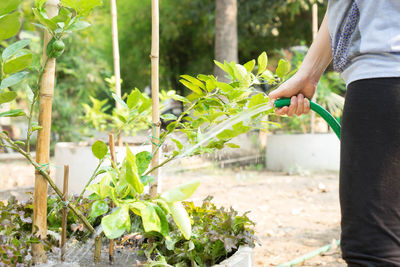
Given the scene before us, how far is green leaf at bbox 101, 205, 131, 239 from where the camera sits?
90 centimetres

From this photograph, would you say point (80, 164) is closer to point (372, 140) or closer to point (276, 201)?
point (276, 201)

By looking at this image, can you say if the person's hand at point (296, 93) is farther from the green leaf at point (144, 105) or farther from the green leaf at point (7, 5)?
the green leaf at point (7, 5)

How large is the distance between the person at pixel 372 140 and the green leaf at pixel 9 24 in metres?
0.82

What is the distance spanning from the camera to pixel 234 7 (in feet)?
21.9

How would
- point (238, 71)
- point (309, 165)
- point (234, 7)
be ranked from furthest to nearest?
point (234, 7), point (309, 165), point (238, 71)

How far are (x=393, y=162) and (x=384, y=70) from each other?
0.19 metres

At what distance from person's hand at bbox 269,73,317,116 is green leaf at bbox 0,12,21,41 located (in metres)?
0.72

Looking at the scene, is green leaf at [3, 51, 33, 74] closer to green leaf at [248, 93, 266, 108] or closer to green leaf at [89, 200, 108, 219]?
green leaf at [89, 200, 108, 219]

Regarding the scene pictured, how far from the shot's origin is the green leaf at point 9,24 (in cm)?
108

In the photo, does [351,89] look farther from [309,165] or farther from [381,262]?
[309,165]

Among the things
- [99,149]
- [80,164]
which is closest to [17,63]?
[99,149]

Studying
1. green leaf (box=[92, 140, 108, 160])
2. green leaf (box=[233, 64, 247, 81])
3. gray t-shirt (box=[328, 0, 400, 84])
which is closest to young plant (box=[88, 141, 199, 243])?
green leaf (box=[92, 140, 108, 160])

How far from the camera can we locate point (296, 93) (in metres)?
1.27

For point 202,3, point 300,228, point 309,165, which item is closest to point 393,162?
point 300,228
